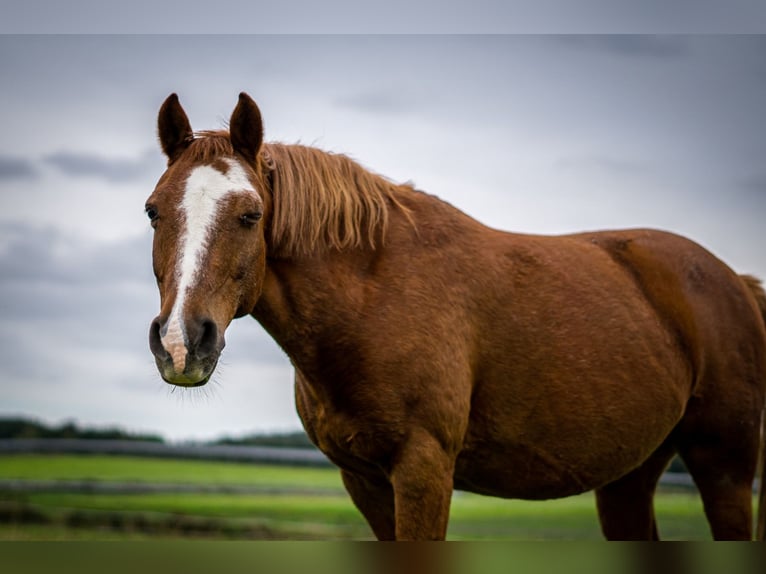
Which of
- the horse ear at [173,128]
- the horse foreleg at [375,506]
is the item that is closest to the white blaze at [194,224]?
the horse ear at [173,128]

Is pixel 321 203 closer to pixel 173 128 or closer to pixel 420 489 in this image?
pixel 173 128

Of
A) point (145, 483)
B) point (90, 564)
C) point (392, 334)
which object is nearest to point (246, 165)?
point (392, 334)

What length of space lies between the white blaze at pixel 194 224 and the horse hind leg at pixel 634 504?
3434 millimetres

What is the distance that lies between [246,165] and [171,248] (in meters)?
0.55

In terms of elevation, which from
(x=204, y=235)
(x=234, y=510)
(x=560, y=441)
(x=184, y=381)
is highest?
(x=204, y=235)

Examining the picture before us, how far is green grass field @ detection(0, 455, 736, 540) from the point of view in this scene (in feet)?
39.1

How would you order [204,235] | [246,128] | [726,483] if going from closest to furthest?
1. [204,235]
2. [246,128]
3. [726,483]

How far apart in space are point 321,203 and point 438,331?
2.71 ft

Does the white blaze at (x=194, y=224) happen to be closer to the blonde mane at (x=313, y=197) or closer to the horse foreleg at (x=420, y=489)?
the blonde mane at (x=313, y=197)

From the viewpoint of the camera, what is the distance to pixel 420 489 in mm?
3834

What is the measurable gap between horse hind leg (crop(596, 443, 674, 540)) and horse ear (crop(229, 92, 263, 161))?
338 centimetres

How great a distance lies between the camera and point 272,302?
3.97m

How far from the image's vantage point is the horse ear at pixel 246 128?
3748 mm

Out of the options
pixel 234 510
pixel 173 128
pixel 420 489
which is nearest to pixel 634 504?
pixel 420 489
